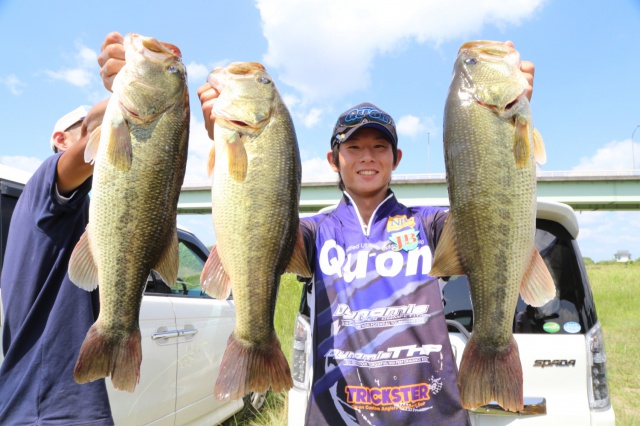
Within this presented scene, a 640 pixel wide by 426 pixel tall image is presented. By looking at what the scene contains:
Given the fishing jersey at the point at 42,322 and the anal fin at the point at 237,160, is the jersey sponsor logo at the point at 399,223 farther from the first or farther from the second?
the fishing jersey at the point at 42,322

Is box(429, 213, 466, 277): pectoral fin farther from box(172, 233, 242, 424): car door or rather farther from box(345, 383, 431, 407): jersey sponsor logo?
box(172, 233, 242, 424): car door

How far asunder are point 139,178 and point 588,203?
82.5 feet

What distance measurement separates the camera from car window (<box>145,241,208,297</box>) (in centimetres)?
521

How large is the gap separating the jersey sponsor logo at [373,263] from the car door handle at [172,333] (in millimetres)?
2336

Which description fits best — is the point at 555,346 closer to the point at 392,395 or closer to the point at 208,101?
the point at 392,395

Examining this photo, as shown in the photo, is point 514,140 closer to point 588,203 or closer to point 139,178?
point 139,178

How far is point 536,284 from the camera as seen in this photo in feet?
7.98

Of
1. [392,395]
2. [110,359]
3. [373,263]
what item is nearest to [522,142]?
[373,263]

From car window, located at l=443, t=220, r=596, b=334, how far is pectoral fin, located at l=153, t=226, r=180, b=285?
202cm

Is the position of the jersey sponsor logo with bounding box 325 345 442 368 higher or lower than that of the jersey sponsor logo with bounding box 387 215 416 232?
lower

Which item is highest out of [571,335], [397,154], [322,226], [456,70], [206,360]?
[456,70]

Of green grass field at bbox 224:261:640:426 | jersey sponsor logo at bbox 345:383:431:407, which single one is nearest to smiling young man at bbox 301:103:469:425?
jersey sponsor logo at bbox 345:383:431:407

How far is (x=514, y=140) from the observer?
235cm

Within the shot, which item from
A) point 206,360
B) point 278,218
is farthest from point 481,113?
point 206,360
